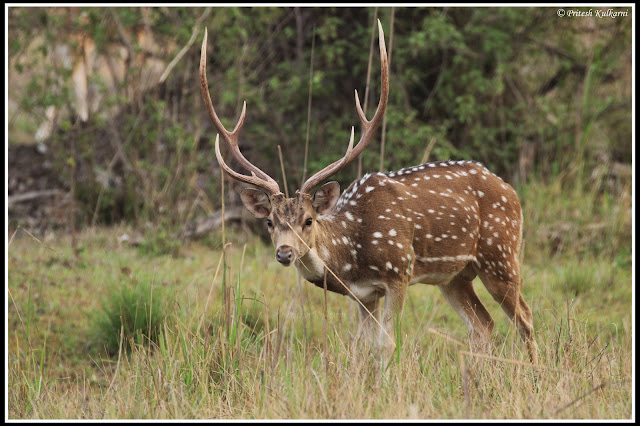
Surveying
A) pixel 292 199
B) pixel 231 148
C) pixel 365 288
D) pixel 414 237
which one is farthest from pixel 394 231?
pixel 231 148

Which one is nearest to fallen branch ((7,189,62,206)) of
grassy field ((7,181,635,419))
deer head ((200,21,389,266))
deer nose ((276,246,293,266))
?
grassy field ((7,181,635,419))

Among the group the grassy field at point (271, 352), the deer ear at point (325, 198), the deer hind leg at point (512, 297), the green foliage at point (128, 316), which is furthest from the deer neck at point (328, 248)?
the green foliage at point (128, 316)

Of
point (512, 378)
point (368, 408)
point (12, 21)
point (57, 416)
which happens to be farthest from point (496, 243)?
point (12, 21)

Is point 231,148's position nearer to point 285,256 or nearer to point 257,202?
point 257,202

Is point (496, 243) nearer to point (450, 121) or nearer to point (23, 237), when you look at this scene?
point (450, 121)

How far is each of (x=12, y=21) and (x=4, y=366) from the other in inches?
218

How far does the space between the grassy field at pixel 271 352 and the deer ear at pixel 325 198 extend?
0.57m

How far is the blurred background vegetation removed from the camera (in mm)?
9445

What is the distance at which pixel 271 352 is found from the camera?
493cm

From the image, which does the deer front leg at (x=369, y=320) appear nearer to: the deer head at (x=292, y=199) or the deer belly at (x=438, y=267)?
the deer belly at (x=438, y=267)

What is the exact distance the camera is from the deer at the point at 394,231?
5.33 meters

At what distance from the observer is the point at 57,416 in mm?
4852

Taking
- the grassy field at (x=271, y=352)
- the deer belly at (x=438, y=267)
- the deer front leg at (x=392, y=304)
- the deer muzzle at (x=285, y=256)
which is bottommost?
the grassy field at (x=271, y=352)

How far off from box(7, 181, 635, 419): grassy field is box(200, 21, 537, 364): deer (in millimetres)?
239
